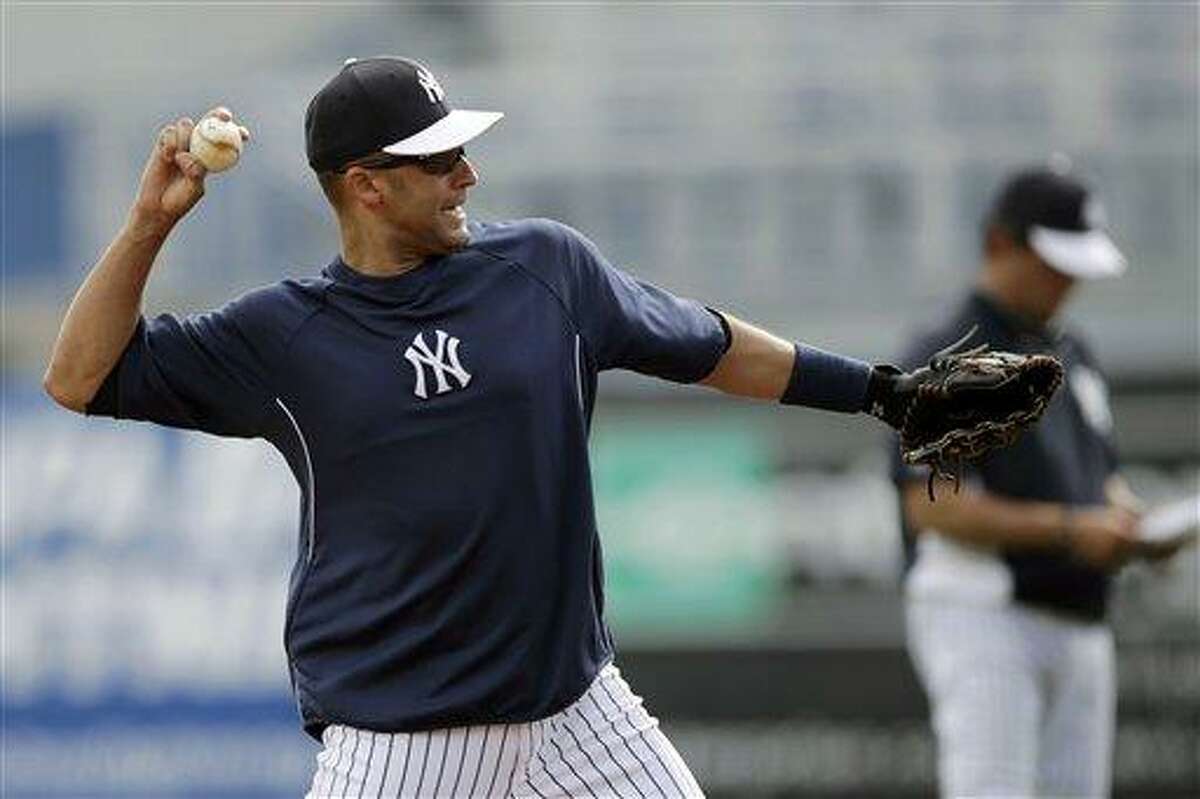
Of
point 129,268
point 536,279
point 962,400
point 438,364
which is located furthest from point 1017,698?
point 129,268

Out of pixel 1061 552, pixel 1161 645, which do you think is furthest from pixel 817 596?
pixel 1061 552

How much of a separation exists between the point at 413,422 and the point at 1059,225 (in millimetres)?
3494

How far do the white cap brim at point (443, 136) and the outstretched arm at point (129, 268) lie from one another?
268 mm

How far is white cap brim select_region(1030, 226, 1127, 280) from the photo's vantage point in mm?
7590

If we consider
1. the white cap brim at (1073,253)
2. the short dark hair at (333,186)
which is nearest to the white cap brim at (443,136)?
the short dark hair at (333,186)

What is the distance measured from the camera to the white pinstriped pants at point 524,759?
460 cm

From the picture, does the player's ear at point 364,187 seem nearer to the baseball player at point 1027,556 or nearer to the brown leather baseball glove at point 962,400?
the brown leather baseball glove at point 962,400

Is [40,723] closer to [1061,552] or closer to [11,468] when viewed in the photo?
[11,468]

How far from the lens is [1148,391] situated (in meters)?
10.0

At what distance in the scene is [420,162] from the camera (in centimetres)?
461

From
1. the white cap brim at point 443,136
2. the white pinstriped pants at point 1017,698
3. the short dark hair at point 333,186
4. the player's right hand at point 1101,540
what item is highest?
the white cap brim at point 443,136

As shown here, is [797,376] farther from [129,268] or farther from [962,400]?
[129,268]

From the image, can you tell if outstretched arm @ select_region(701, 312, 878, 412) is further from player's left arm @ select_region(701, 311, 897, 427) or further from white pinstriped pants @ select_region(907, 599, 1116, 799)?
white pinstriped pants @ select_region(907, 599, 1116, 799)

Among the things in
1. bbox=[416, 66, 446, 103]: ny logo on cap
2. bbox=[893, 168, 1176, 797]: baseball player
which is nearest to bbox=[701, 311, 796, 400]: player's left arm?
bbox=[416, 66, 446, 103]: ny logo on cap
